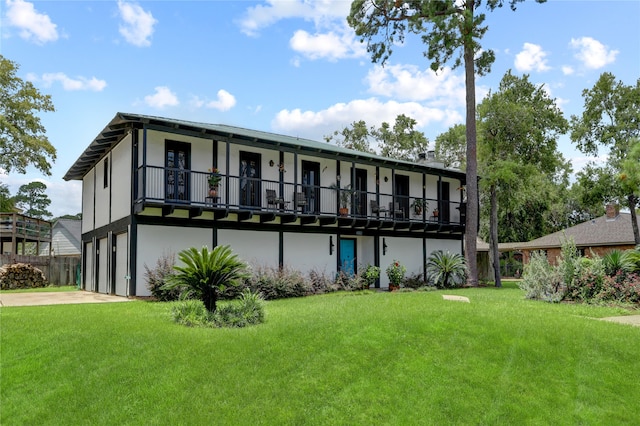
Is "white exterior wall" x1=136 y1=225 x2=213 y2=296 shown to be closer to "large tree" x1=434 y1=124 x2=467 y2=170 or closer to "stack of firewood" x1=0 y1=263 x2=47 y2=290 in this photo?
"stack of firewood" x1=0 y1=263 x2=47 y2=290

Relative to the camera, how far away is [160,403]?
19.2 ft

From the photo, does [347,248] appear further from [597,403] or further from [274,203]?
[597,403]

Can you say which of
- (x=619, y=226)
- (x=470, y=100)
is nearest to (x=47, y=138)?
(x=470, y=100)

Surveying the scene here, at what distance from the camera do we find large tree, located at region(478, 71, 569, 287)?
23984 millimetres

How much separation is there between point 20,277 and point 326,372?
20.5 m

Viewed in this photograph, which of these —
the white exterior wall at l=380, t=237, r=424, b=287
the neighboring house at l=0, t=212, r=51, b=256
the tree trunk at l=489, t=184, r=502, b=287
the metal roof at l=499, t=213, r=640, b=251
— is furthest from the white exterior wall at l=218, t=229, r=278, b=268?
the metal roof at l=499, t=213, r=640, b=251

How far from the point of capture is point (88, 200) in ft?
67.9

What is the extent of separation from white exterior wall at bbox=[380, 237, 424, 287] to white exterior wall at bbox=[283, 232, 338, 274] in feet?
8.63

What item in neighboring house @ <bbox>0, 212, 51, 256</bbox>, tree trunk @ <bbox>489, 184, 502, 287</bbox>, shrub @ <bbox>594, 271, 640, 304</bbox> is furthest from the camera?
neighboring house @ <bbox>0, 212, 51, 256</bbox>

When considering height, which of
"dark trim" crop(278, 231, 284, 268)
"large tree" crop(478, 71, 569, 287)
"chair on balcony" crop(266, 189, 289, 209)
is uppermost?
"large tree" crop(478, 71, 569, 287)

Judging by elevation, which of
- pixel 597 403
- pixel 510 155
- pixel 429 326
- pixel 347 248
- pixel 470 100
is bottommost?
pixel 597 403

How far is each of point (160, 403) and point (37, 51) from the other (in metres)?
11.2

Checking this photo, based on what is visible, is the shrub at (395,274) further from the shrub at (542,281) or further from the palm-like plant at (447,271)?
the shrub at (542,281)

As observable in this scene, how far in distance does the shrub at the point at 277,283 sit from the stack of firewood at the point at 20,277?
12.8 m
